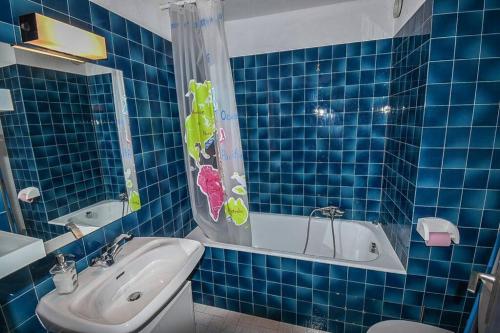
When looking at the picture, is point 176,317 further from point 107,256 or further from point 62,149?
point 62,149

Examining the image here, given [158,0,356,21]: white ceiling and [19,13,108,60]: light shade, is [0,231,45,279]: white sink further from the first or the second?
[158,0,356,21]: white ceiling

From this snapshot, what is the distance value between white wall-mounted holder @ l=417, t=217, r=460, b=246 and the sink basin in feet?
4.05

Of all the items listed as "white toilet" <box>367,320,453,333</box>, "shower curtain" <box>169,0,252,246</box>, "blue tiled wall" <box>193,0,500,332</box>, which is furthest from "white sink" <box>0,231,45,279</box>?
"white toilet" <box>367,320,453,333</box>

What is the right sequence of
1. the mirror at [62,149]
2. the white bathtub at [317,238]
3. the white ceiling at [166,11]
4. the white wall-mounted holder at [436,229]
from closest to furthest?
the mirror at [62,149] < the white wall-mounted holder at [436,229] < the white ceiling at [166,11] < the white bathtub at [317,238]

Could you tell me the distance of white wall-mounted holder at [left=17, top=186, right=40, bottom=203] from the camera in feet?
3.15

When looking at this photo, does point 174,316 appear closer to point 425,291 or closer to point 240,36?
point 425,291

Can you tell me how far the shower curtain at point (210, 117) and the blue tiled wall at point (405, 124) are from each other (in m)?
1.04

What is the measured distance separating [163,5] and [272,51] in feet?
3.05

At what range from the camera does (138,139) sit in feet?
5.04

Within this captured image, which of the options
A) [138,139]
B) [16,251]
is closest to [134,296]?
[16,251]

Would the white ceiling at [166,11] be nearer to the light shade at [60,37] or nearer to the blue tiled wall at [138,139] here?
the blue tiled wall at [138,139]

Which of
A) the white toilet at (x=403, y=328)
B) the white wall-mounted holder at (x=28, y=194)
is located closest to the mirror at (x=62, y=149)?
the white wall-mounted holder at (x=28, y=194)

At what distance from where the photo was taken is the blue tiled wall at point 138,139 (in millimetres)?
937

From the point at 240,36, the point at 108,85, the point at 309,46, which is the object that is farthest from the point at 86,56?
the point at 309,46
